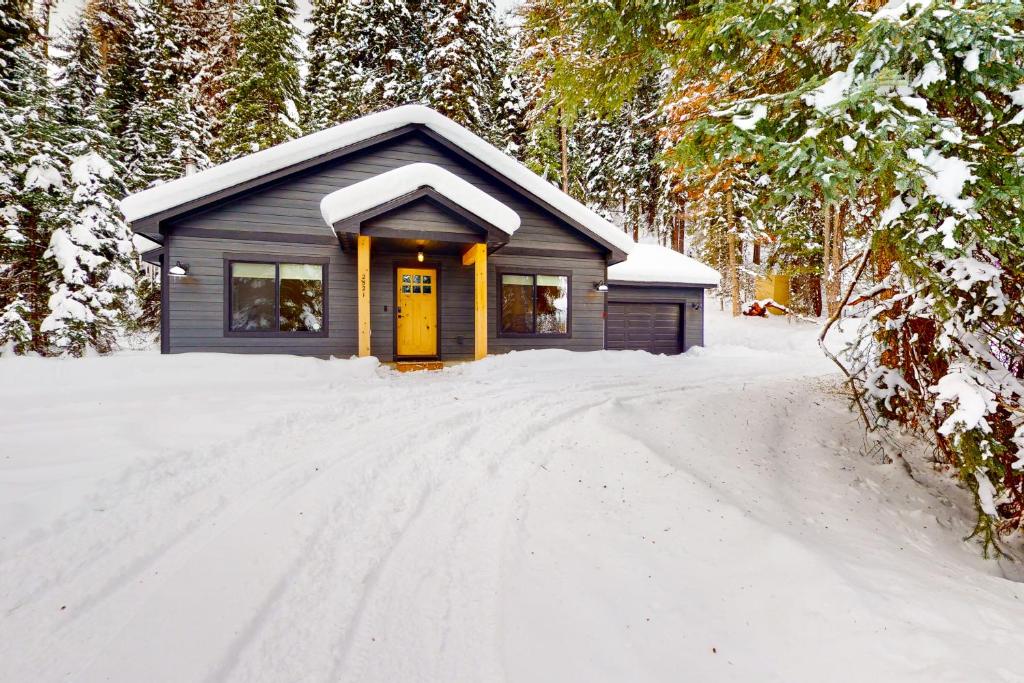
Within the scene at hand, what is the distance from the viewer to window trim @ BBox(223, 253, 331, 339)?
8250mm

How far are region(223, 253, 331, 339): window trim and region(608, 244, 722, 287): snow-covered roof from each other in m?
7.16

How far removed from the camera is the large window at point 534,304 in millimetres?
10141

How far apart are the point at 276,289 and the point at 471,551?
802cm

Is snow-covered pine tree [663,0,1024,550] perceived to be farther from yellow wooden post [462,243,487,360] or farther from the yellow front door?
the yellow front door

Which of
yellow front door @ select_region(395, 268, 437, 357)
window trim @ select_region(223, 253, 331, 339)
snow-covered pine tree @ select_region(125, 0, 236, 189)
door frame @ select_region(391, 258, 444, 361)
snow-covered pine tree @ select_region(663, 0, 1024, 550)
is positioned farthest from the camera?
snow-covered pine tree @ select_region(125, 0, 236, 189)

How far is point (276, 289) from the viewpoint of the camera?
858 centimetres

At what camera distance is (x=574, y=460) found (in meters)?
3.49

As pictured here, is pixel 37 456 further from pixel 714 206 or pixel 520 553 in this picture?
pixel 714 206

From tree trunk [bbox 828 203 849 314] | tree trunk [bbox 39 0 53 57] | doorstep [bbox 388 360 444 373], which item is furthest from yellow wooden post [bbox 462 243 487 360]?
tree trunk [bbox 39 0 53 57]

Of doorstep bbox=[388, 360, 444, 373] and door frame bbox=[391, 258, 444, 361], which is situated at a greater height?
door frame bbox=[391, 258, 444, 361]

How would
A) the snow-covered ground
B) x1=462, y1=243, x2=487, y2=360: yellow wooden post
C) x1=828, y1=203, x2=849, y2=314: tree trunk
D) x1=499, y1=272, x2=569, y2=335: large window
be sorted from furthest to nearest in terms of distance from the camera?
x1=828, y1=203, x2=849, y2=314: tree trunk → x1=499, y1=272, x2=569, y2=335: large window → x1=462, y1=243, x2=487, y2=360: yellow wooden post → the snow-covered ground

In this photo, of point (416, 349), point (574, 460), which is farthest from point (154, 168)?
point (574, 460)

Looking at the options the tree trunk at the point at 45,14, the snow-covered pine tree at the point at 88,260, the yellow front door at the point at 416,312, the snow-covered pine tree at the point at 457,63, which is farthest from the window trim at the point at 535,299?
the tree trunk at the point at 45,14

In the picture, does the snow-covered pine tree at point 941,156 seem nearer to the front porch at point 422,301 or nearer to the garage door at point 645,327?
the front porch at point 422,301
